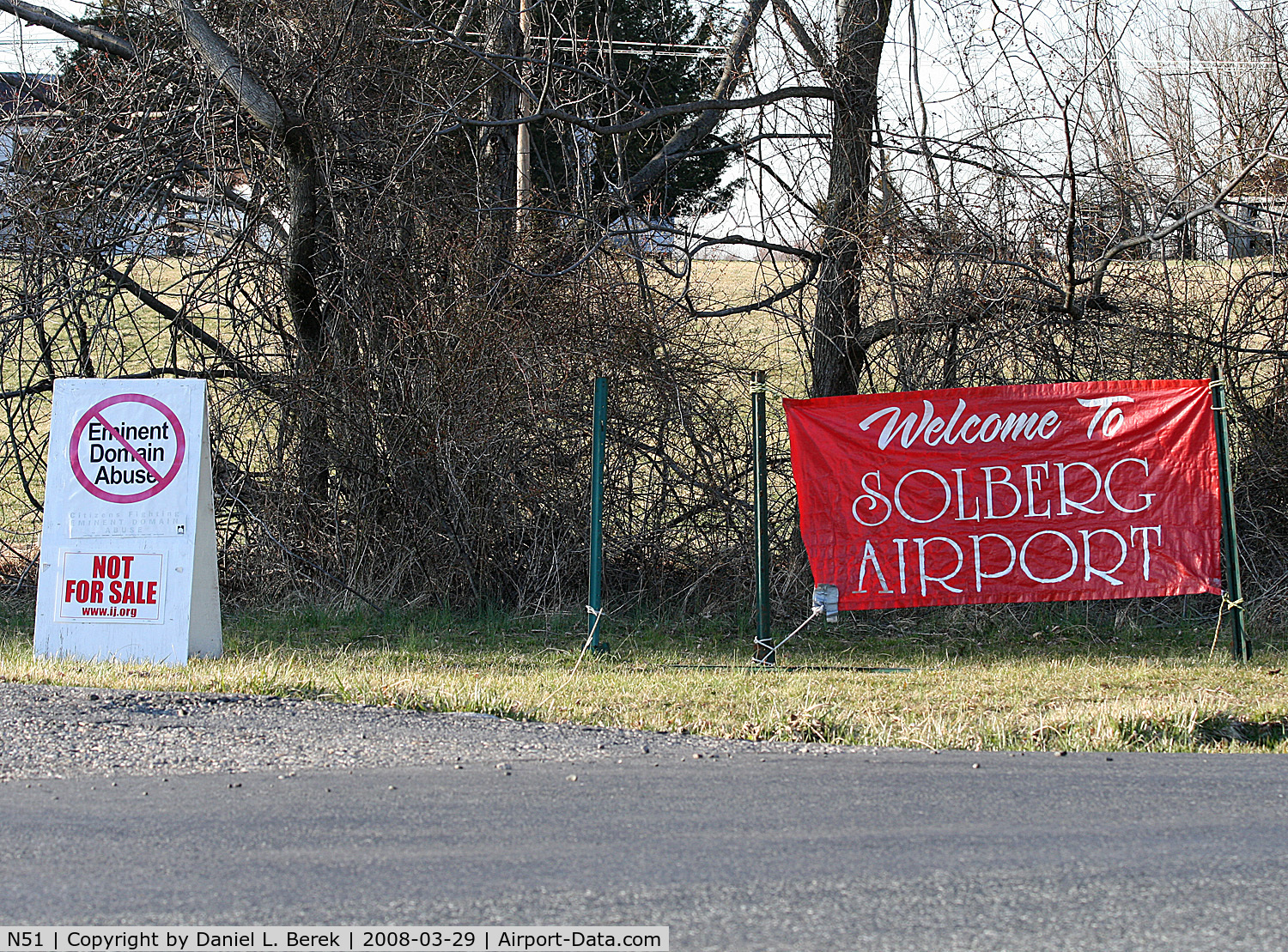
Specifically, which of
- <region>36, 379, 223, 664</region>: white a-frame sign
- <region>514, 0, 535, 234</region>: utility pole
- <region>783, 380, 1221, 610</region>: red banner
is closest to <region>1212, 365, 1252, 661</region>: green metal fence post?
<region>783, 380, 1221, 610</region>: red banner

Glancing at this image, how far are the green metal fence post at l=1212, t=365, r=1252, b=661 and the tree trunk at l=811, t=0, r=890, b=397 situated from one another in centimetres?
275

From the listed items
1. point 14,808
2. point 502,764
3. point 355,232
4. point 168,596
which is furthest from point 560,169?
point 14,808

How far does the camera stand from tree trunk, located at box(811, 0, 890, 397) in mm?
10141

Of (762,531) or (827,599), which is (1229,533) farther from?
(762,531)

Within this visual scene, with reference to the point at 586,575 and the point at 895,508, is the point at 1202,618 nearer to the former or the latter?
the point at 895,508

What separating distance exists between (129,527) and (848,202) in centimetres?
610

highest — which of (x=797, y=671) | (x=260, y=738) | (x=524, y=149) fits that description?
(x=524, y=149)

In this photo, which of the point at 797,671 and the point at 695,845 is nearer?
the point at 695,845

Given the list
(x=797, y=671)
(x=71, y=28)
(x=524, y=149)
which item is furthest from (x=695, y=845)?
(x=71, y=28)

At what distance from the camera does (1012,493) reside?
8266 millimetres
